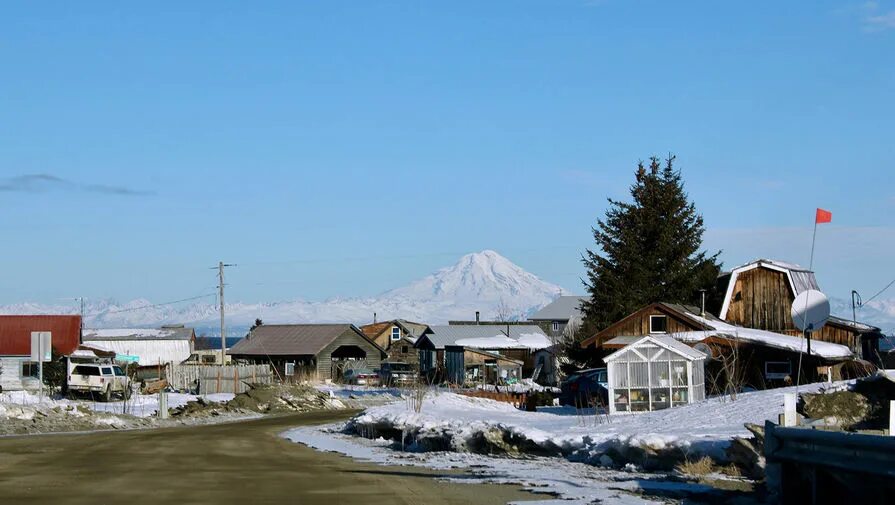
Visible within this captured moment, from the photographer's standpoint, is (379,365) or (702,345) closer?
(702,345)

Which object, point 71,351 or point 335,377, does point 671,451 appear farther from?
point 335,377

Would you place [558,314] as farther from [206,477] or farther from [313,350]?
[206,477]

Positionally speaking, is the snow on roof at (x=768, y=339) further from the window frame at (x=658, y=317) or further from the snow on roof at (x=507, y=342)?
the snow on roof at (x=507, y=342)

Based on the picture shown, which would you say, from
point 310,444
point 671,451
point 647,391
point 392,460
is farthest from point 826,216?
point 647,391

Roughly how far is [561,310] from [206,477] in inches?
4799

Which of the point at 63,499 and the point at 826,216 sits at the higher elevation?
the point at 826,216

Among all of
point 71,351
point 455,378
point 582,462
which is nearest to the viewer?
point 582,462

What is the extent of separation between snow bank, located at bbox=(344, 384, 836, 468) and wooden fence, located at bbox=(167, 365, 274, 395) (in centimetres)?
3496

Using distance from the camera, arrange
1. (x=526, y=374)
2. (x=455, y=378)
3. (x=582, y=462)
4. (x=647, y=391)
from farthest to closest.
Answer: (x=526, y=374), (x=455, y=378), (x=647, y=391), (x=582, y=462)

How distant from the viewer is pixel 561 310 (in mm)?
138000

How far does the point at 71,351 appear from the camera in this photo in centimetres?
6475

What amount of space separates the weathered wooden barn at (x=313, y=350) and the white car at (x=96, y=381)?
2667 cm

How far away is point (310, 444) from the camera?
27.3 metres

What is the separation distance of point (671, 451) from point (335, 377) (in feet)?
229
